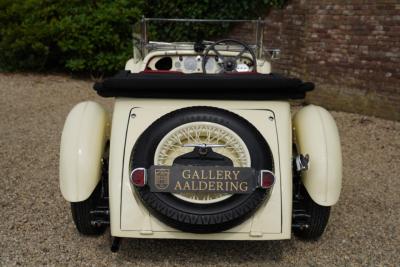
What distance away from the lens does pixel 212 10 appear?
8.75 metres

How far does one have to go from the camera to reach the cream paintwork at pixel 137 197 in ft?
10.0

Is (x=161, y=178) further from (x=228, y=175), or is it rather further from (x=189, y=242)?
(x=189, y=242)

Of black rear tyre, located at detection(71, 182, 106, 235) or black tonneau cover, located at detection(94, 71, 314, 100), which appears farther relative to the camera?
black rear tyre, located at detection(71, 182, 106, 235)

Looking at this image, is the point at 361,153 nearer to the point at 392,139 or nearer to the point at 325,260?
the point at 392,139

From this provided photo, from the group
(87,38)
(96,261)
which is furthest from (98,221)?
(87,38)

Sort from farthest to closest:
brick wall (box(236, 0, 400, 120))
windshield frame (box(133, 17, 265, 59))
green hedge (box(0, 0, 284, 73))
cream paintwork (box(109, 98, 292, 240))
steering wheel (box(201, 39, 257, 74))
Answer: green hedge (box(0, 0, 284, 73))
brick wall (box(236, 0, 400, 120))
windshield frame (box(133, 17, 265, 59))
steering wheel (box(201, 39, 257, 74))
cream paintwork (box(109, 98, 292, 240))

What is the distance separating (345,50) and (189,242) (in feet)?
15.2

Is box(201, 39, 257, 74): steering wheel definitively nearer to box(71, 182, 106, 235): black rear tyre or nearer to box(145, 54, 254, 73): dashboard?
box(145, 54, 254, 73): dashboard

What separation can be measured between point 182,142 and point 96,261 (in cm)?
94

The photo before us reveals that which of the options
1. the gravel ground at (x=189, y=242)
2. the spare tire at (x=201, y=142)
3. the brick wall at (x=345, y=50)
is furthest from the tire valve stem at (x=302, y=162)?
the brick wall at (x=345, y=50)

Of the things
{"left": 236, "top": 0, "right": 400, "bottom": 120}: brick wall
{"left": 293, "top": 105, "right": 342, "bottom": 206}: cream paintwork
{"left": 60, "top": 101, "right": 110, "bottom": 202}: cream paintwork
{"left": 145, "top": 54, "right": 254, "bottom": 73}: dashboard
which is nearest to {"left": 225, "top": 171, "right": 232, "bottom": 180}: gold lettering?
{"left": 293, "top": 105, "right": 342, "bottom": 206}: cream paintwork

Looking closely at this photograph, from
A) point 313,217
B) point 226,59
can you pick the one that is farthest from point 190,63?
point 313,217

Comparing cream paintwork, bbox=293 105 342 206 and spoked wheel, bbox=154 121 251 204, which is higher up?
spoked wheel, bbox=154 121 251 204

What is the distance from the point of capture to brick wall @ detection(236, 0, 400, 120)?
679 centimetres
